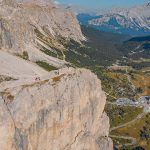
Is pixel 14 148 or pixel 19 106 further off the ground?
pixel 19 106

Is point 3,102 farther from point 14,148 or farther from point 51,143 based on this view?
point 51,143

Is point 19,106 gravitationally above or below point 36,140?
above

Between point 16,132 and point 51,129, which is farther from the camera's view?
point 51,129

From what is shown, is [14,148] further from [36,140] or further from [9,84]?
[9,84]

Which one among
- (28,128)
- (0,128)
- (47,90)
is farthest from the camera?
(47,90)

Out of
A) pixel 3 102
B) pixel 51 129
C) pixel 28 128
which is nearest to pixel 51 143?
pixel 51 129

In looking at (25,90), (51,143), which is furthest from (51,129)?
(25,90)

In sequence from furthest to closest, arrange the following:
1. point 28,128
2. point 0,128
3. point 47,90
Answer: point 47,90
point 28,128
point 0,128

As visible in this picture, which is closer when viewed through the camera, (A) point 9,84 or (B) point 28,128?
(B) point 28,128
